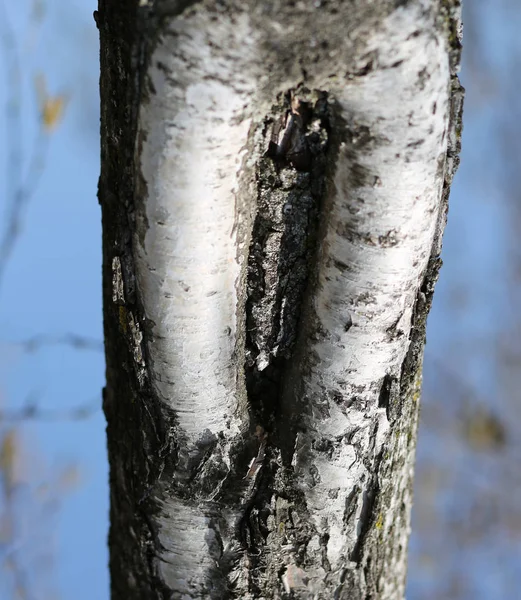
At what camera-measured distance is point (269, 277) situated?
0.61 m

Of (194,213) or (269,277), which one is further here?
(269,277)

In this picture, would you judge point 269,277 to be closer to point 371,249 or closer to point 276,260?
point 276,260

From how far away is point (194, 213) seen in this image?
19.6 inches

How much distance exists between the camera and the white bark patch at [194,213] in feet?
1.43

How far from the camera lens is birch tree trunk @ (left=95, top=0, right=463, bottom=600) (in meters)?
0.45

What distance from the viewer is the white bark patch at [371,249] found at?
0.45 metres

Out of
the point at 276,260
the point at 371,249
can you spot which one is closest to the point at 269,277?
the point at 276,260

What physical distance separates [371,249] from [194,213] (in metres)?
0.16

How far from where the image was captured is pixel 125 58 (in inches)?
19.3

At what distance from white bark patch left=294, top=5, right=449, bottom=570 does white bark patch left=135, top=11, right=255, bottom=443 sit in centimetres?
9

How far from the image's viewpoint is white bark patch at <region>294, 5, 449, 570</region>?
0.45 metres

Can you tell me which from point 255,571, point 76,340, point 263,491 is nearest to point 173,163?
point 263,491

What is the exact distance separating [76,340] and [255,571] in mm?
675

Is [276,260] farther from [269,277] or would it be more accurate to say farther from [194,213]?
[194,213]
